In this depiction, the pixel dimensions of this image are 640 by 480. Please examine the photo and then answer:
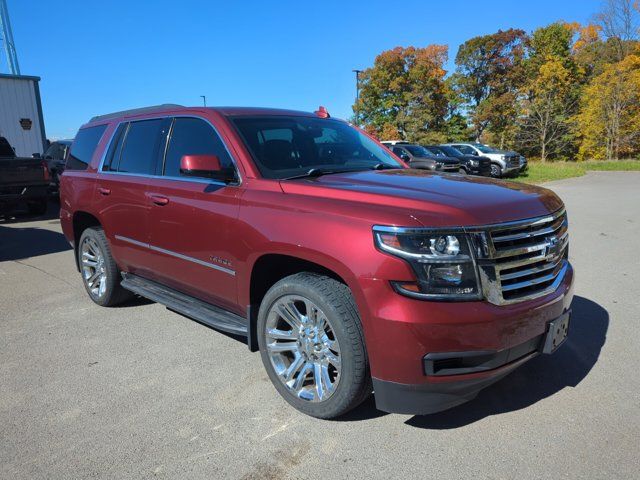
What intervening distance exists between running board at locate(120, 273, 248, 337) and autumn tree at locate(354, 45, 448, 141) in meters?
44.5

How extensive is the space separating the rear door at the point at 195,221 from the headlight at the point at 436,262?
4.15 ft

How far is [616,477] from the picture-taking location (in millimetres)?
2326

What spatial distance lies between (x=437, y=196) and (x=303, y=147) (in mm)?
1368

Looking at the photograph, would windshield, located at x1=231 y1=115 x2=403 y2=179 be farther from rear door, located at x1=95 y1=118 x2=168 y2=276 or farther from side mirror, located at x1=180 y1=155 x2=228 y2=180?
rear door, located at x1=95 y1=118 x2=168 y2=276

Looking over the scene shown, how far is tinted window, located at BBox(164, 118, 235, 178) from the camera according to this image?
11.4ft

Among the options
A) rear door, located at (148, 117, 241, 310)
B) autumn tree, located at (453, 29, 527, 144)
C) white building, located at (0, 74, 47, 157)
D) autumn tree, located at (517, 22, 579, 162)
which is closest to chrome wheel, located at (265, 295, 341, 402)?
rear door, located at (148, 117, 241, 310)

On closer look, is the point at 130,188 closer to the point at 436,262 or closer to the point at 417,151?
the point at 436,262

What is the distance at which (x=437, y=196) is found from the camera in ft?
8.74

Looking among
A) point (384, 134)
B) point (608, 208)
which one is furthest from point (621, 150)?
point (608, 208)

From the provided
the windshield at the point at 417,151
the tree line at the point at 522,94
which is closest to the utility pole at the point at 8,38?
the windshield at the point at 417,151

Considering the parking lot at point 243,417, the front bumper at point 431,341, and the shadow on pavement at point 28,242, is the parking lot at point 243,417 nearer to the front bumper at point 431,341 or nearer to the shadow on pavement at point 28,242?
the front bumper at point 431,341

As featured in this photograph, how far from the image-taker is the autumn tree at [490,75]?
48875mm

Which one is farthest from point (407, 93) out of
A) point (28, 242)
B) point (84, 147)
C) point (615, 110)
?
point (84, 147)

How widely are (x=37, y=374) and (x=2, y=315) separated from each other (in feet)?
5.74
